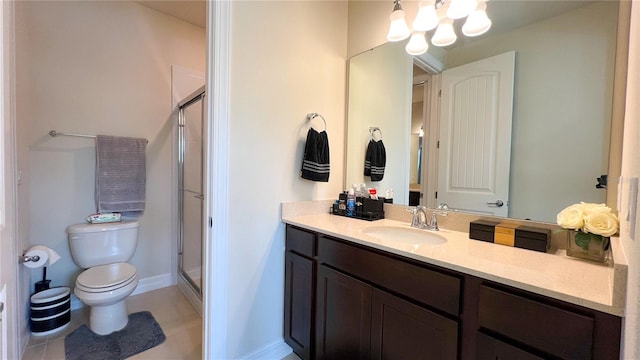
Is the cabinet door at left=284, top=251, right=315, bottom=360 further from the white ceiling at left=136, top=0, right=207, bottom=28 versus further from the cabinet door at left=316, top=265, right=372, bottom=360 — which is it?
the white ceiling at left=136, top=0, right=207, bottom=28

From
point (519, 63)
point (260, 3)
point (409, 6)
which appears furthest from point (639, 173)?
point (260, 3)

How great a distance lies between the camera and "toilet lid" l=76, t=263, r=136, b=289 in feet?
5.84

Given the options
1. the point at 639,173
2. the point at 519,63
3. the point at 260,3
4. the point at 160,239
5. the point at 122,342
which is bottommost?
the point at 122,342

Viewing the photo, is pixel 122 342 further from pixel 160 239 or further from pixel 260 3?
pixel 260 3

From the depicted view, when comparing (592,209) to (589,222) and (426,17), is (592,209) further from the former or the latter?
(426,17)

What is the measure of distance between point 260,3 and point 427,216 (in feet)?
5.17

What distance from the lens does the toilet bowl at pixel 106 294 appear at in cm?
174

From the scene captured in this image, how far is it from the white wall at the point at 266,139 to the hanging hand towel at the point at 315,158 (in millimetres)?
63

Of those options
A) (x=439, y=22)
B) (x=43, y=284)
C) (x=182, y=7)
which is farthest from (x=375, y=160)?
(x=43, y=284)

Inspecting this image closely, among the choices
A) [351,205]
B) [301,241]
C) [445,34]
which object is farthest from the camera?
[351,205]

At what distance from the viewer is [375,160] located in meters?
1.94

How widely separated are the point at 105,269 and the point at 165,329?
0.65 m

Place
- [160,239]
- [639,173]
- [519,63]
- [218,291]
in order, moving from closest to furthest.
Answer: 1. [639,173]
2. [519,63]
3. [218,291]
4. [160,239]

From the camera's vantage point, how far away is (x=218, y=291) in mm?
1428
